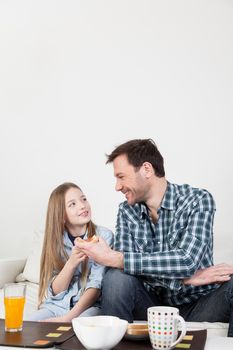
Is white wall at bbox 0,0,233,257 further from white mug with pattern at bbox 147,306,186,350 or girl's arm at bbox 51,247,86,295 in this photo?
white mug with pattern at bbox 147,306,186,350

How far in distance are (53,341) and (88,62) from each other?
7.08ft

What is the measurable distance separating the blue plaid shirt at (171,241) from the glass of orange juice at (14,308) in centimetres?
47

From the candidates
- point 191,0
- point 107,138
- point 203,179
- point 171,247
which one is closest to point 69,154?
point 107,138

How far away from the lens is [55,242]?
246cm

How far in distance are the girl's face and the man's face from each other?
0.24m

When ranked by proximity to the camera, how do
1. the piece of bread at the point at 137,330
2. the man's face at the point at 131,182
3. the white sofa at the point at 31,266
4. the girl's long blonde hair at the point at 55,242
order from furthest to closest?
the white sofa at the point at 31,266 → the girl's long blonde hair at the point at 55,242 → the man's face at the point at 131,182 → the piece of bread at the point at 137,330

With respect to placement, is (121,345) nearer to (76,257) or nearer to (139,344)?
(139,344)

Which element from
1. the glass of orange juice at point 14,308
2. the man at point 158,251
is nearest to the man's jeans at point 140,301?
the man at point 158,251

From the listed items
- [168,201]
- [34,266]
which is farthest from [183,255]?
[34,266]

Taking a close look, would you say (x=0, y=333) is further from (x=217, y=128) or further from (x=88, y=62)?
(x=88, y=62)

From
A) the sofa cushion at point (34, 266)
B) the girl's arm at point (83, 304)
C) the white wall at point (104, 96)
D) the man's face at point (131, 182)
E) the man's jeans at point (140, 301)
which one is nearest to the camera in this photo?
the man's jeans at point (140, 301)

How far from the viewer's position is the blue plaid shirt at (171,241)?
204 cm

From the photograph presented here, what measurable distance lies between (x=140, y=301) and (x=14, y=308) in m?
0.61

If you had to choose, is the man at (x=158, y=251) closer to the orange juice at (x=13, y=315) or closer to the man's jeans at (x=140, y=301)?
the man's jeans at (x=140, y=301)
